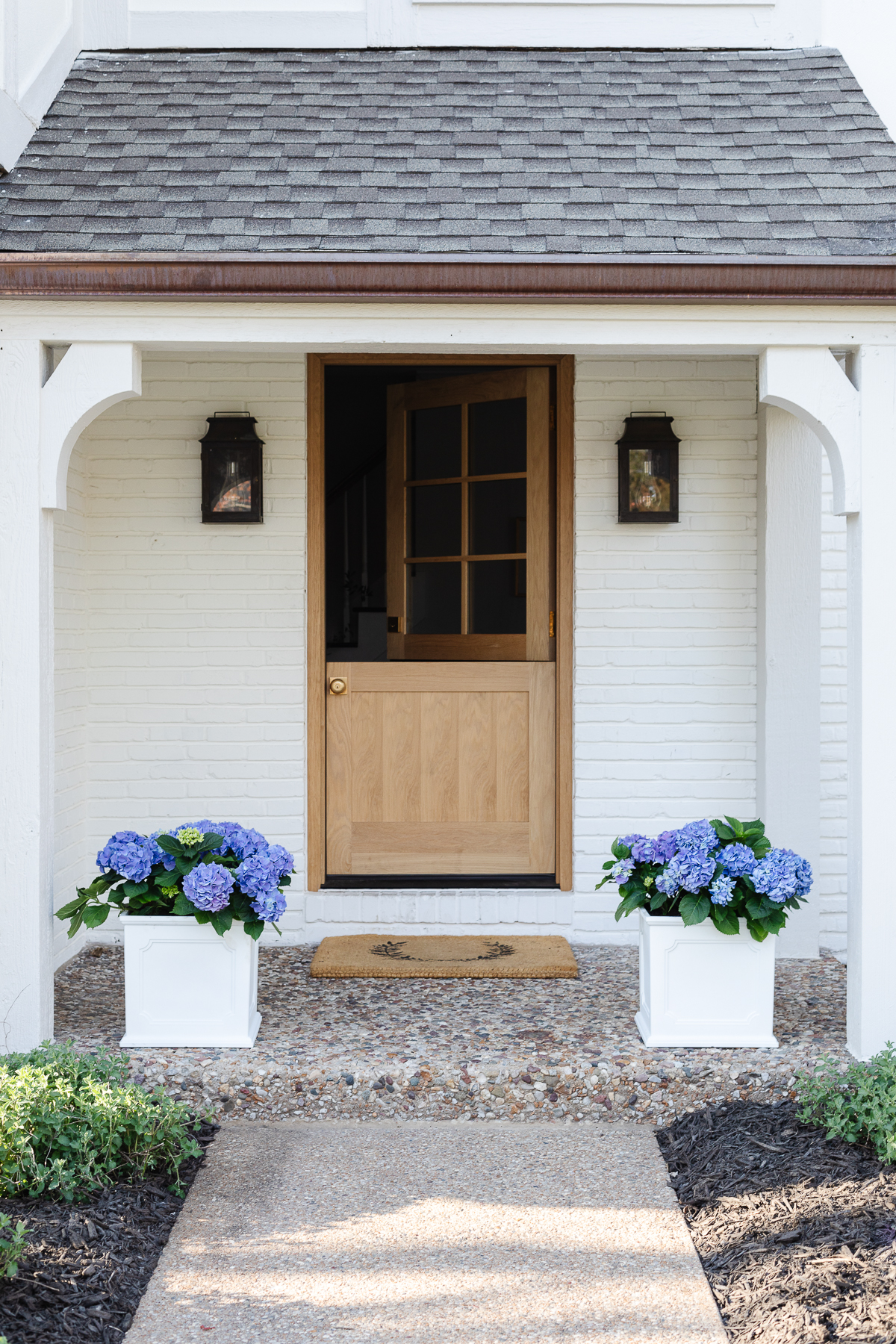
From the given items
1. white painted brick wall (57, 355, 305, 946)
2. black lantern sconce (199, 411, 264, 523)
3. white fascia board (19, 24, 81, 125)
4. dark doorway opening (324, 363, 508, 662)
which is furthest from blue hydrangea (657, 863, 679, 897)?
dark doorway opening (324, 363, 508, 662)

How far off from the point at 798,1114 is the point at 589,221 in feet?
8.26

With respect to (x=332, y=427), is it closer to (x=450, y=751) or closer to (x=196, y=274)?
(x=450, y=751)

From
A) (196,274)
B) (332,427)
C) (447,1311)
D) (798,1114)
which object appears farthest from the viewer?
(332,427)

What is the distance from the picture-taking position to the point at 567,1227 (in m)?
2.47

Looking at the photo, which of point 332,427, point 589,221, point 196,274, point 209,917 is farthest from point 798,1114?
point 332,427

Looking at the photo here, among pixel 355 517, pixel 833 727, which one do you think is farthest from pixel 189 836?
pixel 355 517

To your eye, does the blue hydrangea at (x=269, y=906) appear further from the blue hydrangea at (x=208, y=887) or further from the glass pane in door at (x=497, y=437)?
the glass pane in door at (x=497, y=437)

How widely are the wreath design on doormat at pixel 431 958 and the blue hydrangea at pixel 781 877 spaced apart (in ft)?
4.16

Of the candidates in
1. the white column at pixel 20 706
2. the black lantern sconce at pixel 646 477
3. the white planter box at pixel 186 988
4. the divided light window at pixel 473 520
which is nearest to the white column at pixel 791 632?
the black lantern sconce at pixel 646 477

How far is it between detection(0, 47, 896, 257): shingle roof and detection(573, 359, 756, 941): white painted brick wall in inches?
35.5

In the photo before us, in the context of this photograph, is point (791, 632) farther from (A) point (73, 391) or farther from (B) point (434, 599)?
(A) point (73, 391)

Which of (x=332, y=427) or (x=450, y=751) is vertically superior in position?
(x=332, y=427)

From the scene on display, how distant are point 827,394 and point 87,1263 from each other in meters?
2.84

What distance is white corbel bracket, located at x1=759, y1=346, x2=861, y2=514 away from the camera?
10.2ft
